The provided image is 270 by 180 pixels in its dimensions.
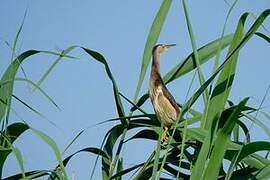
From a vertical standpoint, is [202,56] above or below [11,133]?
above

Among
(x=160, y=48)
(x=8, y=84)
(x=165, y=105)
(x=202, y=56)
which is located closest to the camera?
(x=8, y=84)

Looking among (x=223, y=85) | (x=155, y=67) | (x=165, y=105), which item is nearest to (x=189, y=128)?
(x=223, y=85)

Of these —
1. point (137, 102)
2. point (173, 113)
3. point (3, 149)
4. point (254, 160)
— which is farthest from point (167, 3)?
point (173, 113)

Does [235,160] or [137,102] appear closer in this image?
[235,160]

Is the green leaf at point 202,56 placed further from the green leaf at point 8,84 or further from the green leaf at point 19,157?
the green leaf at point 19,157

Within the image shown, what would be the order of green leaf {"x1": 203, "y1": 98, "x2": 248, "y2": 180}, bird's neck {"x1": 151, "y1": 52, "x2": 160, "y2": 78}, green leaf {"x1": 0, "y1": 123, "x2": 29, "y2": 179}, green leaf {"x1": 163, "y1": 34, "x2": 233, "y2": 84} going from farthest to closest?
1. bird's neck {"x1": 151, "y1": 52, "x2": 160, "y2": 78}
2. green leaf {"x1": 163, "y1": 34, "x2": 233, "y2": 84}
3. green leaf {"x1": 0, "y1": 123, "x2": 29, "y2": 179}
4. green leaf {"x1": 203, "y1": 98, "x2": 248, "y2": 180}

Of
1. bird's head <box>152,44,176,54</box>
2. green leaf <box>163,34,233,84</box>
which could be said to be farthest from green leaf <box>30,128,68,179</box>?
bird's head <box>152,44,176,54</box>

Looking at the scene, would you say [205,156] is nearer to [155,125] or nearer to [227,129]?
[227,129]

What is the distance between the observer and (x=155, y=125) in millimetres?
1742

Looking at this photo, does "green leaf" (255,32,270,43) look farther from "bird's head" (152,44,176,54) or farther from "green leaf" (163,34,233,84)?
"bird's head" (152,44,176,54)

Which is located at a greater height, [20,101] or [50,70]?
[50,70]

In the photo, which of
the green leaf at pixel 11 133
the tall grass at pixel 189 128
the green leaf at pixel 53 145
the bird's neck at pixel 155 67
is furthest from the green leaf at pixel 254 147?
the bird's neck at pixel 155 67

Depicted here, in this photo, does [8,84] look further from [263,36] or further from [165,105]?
[165,105]

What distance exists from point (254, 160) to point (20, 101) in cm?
75
